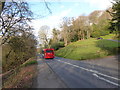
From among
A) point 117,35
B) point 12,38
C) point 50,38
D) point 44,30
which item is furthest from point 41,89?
point 50,38

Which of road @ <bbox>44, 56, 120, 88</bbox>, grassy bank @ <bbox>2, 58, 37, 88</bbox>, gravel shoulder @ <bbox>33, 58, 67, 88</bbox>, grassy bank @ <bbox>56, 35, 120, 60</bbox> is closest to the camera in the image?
road @ <bbox>44, 56, 120, 88</bbox>

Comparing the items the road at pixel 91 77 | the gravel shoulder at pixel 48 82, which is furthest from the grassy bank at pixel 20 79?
the road at pixel 91 77

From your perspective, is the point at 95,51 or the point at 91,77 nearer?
the point at 91,77

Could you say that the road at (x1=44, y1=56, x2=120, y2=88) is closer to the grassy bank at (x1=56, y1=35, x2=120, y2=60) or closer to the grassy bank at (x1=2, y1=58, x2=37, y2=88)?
the grassy bank at (x1=2, y1=58, x2=37, y2=88)

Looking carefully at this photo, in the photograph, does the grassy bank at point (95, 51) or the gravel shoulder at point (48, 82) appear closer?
the gravel shoulder at point (48, 82)

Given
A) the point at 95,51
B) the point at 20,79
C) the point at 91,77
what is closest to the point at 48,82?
the point at 20,79

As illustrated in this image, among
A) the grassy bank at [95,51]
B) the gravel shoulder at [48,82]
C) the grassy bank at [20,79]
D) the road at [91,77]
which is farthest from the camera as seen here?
the grassy bank at [95,51]

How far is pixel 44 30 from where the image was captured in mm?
61688

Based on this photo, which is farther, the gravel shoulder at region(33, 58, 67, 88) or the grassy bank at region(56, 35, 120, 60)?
the grassy bank at region(56, 35, 120, 60)

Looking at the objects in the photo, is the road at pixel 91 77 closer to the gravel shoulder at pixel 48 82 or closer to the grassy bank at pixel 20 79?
the gravel shoulder at pixel 48 82

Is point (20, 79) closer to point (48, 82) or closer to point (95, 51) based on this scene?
point (48, 82)

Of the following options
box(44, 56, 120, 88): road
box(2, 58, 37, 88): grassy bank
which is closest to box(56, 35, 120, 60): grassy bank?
box(44, 56, 120, 88): road

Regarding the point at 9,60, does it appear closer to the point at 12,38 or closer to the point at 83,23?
the point at 12,38

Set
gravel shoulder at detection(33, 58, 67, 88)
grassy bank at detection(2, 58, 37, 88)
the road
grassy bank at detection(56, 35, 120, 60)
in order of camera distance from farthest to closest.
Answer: grassy bank at detection(56, 35, 120, 60) < grassy bank at detection(2, 58, 37, 88) < gravel shoulder at detection(33, 58, 67, 88) < the road
